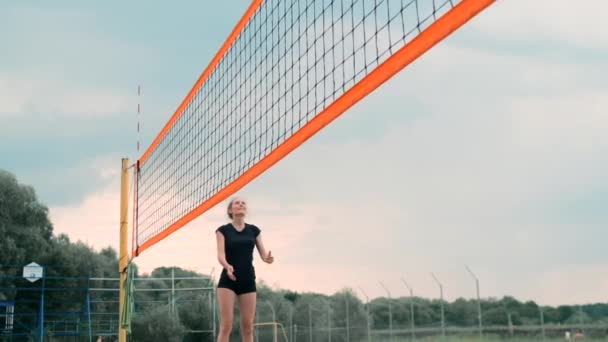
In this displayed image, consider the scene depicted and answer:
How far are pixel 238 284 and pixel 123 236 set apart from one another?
17.8 ft

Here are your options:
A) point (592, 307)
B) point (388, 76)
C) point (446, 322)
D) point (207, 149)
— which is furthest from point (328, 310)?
point (388, 76)

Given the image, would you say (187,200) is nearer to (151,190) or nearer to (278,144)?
(151,190)

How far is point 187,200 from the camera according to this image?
29.8ft

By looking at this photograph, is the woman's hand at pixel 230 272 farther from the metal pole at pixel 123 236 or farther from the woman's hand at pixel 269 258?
the metal pole at pixel 123 236

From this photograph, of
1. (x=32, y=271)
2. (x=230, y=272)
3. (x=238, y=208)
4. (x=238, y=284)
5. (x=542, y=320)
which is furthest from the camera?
(x=32, y=271)

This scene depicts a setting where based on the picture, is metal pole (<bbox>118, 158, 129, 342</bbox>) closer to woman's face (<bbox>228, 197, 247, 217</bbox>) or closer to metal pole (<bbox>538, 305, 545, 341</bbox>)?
woman's face (<bbox>228, 197, 247, 217</bbox>)

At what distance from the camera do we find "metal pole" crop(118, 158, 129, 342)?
33.4 ft

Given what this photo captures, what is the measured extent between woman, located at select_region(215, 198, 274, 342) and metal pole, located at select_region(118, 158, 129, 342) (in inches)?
198

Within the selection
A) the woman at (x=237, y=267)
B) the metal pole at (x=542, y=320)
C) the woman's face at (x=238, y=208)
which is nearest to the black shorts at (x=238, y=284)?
the woman at (x=237, y=267)

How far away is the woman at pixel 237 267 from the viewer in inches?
210

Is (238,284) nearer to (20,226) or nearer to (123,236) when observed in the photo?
(123,236)

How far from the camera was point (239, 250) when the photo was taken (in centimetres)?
543

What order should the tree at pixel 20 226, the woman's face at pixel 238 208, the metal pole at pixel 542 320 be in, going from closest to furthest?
the woman's face at pixel 238 208
the metal pole at pixel 542 320
the tree at pixel 20 226

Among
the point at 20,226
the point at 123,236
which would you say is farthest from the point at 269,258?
the point at 20,226
